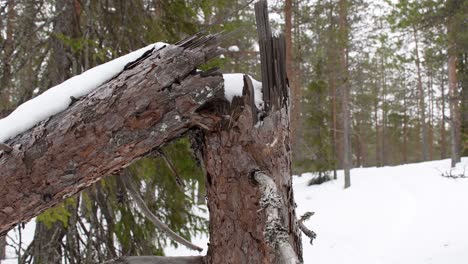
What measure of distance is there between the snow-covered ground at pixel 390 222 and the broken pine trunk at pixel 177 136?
16.0 ft

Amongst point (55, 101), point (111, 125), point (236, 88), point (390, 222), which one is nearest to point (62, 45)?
point (55, 101)

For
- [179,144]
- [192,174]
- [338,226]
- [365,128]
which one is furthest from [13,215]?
[365,128]

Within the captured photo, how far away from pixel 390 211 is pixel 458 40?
16.1 feet

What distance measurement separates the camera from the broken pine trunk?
4.75ft

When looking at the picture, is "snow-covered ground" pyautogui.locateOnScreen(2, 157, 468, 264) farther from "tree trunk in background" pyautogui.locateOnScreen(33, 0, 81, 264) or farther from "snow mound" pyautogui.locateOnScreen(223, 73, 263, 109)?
"tree trunk in background" pyautogui.locateOnScreen(33, 0, 81, 264)

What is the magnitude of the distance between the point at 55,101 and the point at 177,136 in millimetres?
511

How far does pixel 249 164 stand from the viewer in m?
1.49

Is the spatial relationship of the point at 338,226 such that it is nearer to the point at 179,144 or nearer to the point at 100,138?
the point at 179,144

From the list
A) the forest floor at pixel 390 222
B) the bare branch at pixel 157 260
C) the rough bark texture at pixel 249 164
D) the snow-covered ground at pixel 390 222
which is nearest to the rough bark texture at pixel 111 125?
the rough bark texture at pixel 249 164

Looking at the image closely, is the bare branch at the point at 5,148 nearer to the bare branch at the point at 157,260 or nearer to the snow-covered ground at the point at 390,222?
the bare branch at the point at 157,260

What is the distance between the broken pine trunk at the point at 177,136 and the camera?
145 cm

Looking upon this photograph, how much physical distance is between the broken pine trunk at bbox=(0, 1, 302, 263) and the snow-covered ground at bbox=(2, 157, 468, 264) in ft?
16.0

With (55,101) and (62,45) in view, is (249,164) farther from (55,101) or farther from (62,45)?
(62,45)

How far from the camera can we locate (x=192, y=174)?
4730 millimetres
